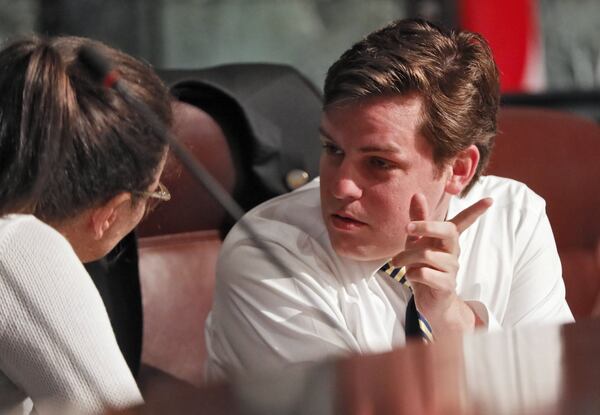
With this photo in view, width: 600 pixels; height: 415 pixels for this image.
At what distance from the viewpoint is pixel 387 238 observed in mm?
1316

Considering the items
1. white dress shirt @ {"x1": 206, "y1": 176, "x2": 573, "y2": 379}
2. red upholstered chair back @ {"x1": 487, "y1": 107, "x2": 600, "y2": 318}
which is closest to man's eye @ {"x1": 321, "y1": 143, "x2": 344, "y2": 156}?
white dress shirt @ {"x1": 206, "y1": 176, "x2": 573, "y2": 379}

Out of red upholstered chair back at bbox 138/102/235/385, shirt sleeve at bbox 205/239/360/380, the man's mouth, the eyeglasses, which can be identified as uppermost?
the eyeglasses

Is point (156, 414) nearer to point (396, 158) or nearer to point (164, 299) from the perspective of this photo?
point (396, 158)

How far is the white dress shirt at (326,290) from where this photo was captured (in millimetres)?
1326

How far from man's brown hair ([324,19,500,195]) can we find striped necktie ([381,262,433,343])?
15cm

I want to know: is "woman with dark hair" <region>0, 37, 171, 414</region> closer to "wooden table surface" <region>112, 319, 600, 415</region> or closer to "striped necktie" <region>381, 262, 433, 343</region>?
"wooden table surface" <region>112, 319, 600, 415</region>

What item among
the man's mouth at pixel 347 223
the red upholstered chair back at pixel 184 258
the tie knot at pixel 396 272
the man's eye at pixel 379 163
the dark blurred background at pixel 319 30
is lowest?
the dark blurred background at pixel 319 30

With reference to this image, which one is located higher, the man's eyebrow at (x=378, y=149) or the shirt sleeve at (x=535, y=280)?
the man's eyebrow at (x=378, y=149)

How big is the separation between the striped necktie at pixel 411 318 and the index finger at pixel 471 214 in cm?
10

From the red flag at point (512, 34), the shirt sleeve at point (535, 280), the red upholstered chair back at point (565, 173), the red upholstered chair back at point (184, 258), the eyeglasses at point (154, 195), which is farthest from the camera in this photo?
the red flag at point (512, 34)

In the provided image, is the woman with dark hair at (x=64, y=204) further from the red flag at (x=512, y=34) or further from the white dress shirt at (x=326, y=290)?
the red flag at (x=512, y=34)

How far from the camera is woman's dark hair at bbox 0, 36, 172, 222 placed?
3.58 feet

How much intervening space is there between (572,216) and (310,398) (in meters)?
1.23

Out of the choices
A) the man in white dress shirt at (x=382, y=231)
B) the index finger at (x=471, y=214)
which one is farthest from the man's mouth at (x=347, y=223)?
the index finger at (x=471, y=214)
